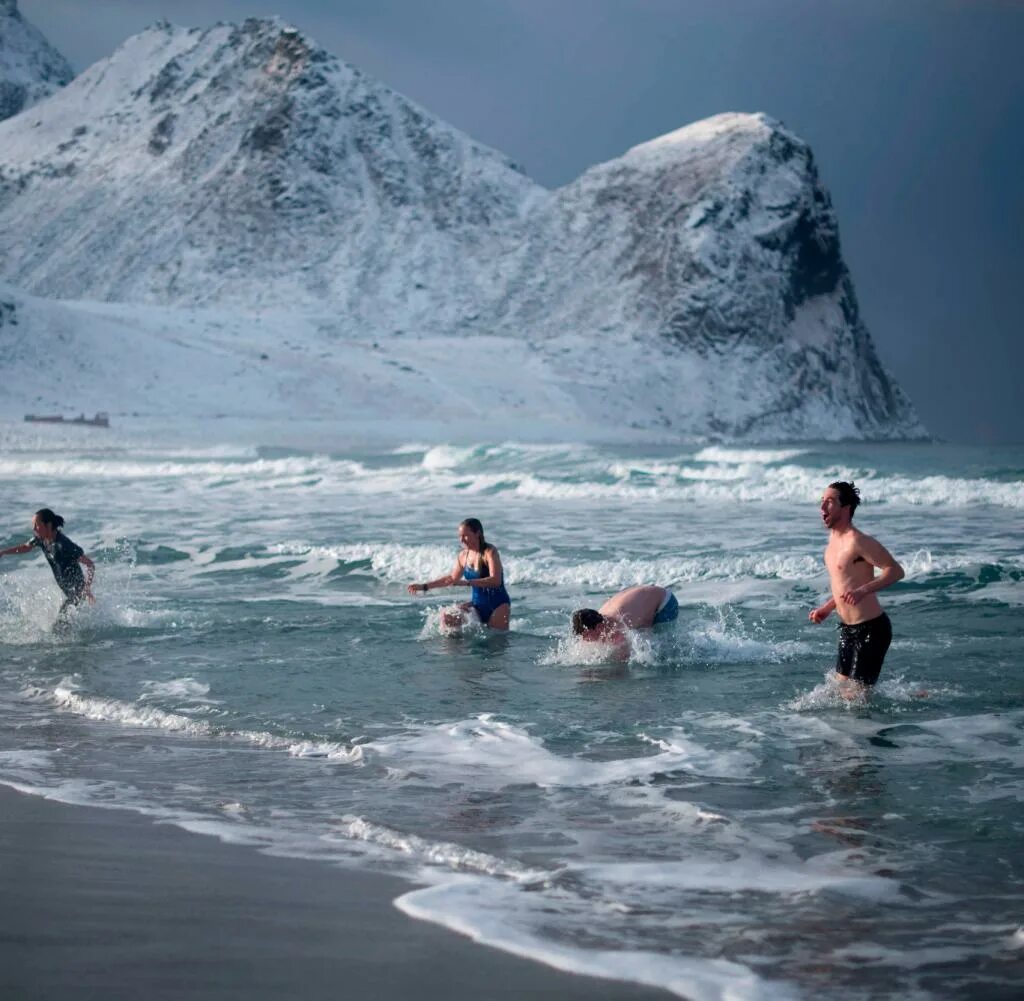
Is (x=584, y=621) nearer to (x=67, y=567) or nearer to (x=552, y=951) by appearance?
(x=67, y=567)

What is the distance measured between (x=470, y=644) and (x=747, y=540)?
850 cm

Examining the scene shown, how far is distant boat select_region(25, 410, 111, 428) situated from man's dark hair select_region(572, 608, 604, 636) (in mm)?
57981

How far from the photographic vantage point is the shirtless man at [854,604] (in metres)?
8.03

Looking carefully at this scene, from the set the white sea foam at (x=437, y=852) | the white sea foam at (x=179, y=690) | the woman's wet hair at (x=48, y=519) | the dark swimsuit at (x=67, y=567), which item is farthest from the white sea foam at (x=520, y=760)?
the woman's wet hair at (x=48, y=519)

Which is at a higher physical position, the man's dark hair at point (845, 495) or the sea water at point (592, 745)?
the man's dark hair at point (845, 495)

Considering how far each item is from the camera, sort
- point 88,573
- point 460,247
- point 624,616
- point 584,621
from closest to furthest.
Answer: point 584,621 < point 624,616 < point 88,573 < point 460,247

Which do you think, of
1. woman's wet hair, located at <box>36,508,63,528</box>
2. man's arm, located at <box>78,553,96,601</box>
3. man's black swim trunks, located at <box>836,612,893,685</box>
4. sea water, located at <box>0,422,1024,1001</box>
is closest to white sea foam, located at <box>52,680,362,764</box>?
sea water, located at <box>0,422,1024,1001</box>

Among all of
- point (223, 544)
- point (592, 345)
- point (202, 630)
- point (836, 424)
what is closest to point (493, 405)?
point (592, 345)

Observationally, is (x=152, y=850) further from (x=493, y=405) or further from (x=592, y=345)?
(x=592, y=345)

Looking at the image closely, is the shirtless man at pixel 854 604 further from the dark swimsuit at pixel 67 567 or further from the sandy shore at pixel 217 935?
the dark swimsuit at pixel 67 567

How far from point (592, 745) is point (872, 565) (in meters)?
2.04

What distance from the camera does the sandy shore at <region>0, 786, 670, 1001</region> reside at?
13.1 ft

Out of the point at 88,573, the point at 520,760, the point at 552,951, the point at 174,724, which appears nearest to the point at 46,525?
the point at 88,573

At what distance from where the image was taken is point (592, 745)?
7332 millimetres
